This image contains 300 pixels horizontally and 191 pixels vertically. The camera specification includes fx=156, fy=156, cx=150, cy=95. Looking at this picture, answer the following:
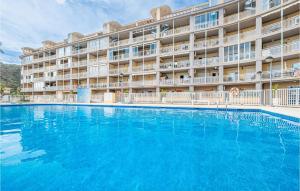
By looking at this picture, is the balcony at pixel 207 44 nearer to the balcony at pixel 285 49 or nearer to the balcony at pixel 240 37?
the balcony at pixel 240 37

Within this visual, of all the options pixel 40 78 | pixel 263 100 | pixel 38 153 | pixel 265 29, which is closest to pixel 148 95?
pixel 263 100

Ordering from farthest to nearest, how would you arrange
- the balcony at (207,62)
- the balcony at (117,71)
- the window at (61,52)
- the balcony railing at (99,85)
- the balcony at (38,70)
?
1. the balcony at (38,70)
2. the window at (61,52)
3. the balcony railing at (99,85)
4. the balcony at (117,71)
5. the balcony at (207,62)

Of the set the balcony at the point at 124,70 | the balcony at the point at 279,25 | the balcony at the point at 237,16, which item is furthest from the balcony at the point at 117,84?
the balcony at the point at 279,25

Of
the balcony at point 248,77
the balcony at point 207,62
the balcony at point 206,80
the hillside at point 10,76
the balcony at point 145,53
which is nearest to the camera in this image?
the balcony at point 248,77

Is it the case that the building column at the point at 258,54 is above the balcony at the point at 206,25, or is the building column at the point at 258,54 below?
below

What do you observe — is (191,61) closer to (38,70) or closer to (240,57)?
(240,57)

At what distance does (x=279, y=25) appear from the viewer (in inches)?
701

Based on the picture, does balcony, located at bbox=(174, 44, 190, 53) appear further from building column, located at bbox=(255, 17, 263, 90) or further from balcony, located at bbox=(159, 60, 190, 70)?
building column, located at bbox=(255, 17, 263, 90)

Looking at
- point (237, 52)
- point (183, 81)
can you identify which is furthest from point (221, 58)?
point (183, 81)

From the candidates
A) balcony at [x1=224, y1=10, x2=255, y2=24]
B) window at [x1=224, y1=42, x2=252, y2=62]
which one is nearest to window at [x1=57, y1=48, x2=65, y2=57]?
balcony at [x1=224, y1=10, x2=255, y2=24]

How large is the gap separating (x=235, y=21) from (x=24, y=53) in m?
48.2

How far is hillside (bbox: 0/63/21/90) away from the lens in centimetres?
5178

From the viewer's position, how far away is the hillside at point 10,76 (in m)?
51.8

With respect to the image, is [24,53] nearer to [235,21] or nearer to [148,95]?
[148,95]
